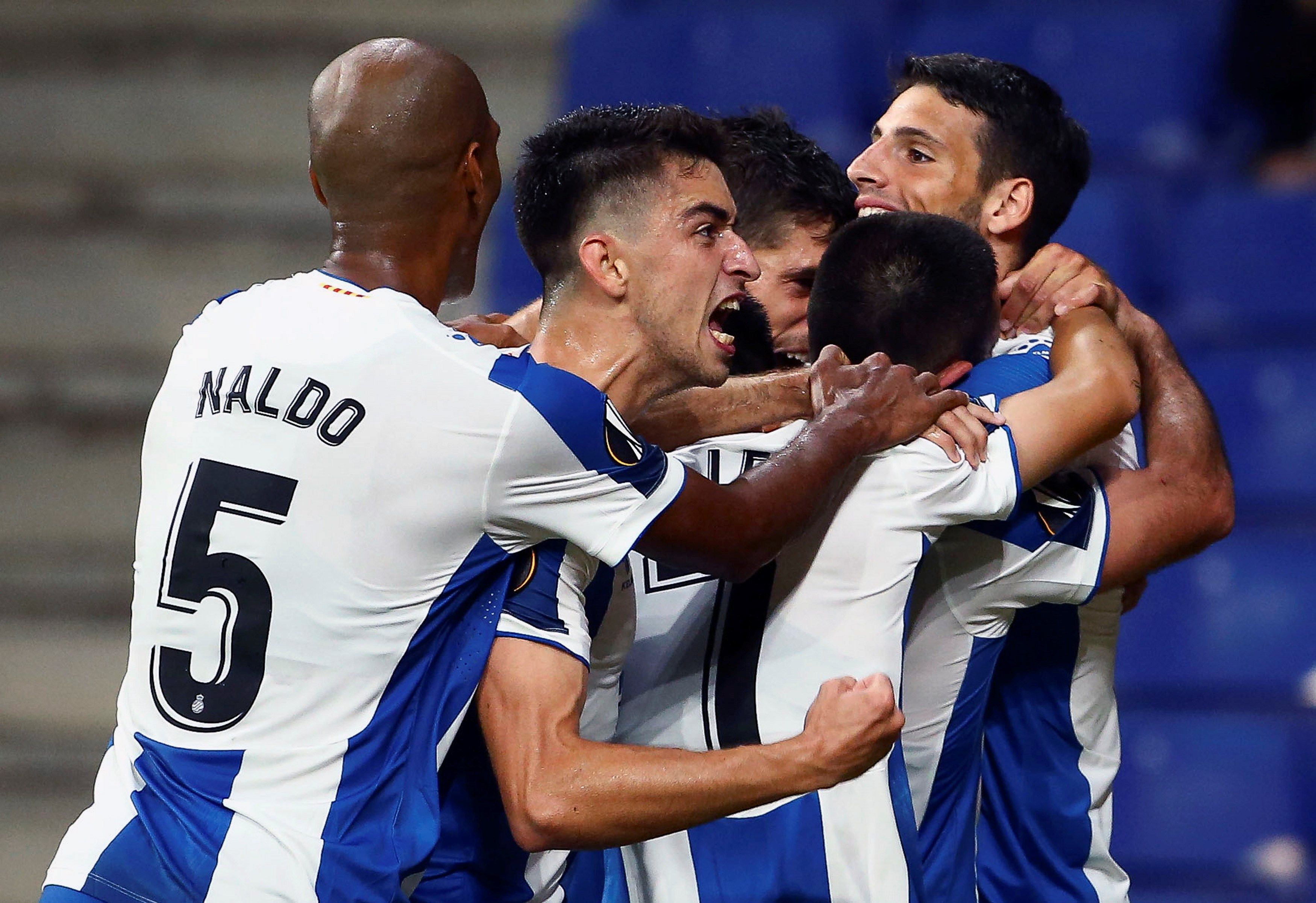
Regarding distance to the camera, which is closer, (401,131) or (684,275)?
(401,131)

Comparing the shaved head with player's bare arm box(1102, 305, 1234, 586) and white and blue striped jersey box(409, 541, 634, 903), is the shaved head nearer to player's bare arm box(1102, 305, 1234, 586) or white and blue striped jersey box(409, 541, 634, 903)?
white and blue striped jersey box(409, 541, 634, 903)

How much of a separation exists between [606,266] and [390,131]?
0.41 metres

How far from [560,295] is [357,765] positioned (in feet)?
2.76

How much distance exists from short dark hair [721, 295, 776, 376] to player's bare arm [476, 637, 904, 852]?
1070 mm

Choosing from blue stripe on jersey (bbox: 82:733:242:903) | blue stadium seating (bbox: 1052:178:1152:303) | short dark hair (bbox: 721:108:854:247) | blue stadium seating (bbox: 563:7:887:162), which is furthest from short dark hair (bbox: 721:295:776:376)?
blue stadium seating (bbox: 563:7:887:162)

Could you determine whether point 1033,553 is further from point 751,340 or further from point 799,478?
point 751,340

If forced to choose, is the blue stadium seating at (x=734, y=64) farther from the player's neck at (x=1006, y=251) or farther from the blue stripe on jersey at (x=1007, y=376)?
the blue stripe on jersey at (x=1007, y=376)

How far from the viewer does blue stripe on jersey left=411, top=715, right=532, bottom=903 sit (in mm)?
2182

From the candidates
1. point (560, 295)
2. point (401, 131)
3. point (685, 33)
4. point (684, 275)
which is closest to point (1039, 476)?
point (684, 275)

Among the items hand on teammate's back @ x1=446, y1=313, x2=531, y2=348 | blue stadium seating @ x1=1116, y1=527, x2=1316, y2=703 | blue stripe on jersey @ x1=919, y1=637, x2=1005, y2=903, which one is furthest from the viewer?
blue stadium seating @ x1=1116, y1=527, x2=1316, y2=703

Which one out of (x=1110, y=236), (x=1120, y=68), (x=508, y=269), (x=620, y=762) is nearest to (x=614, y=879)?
(x=620, y=762)

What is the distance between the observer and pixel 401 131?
88.7 inches

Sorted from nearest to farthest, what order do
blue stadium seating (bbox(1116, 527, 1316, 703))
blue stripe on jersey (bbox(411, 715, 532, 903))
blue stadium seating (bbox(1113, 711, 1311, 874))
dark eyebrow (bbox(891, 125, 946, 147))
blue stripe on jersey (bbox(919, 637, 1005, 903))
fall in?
blue stripe on jersey (bbox(411, 715, 532, 903)) < blue stripe on jersey (bbox(919, 637, 1005, 903)) < dark eyebrow (bbox(891, 125, 946, 147)) < blue stadium seating (bbox(1113, 711, 1311, 874)) < blue stadium seating (bbox(1116, 527, 1316, 703))

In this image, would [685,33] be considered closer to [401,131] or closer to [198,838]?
[401,131]
